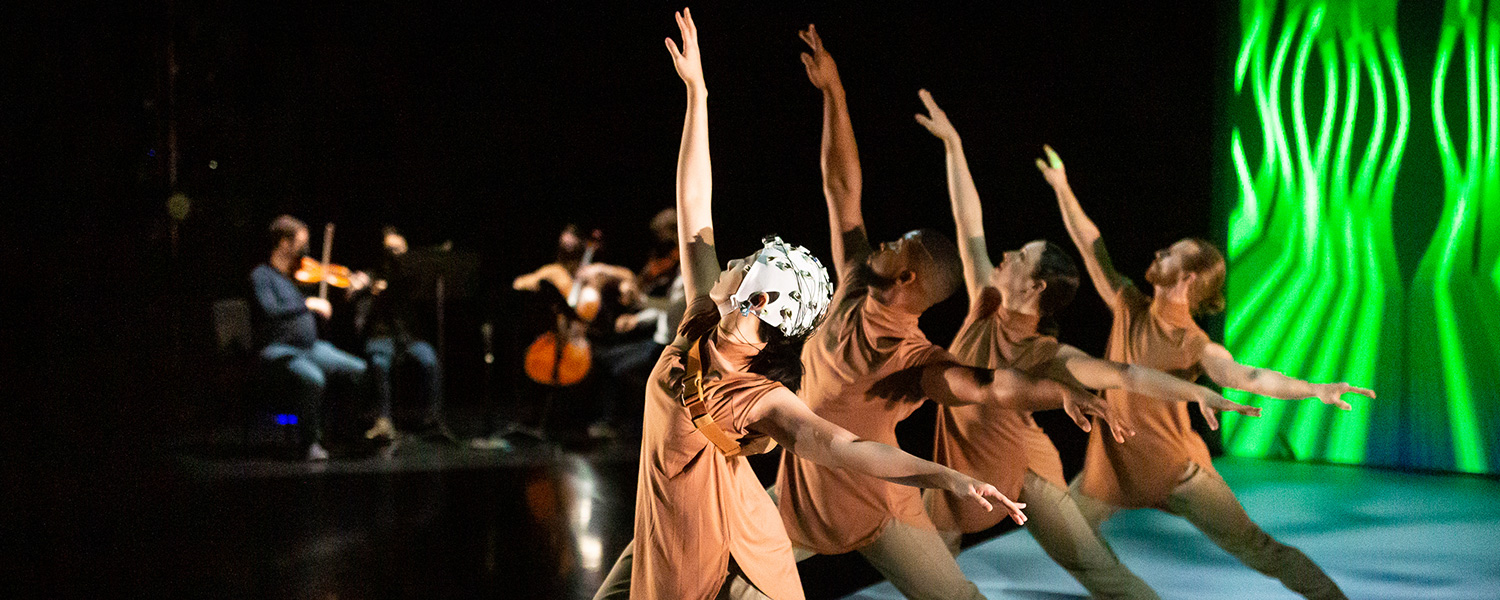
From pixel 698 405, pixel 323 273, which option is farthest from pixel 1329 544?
pixel 323 273

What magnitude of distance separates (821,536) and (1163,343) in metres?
1.53

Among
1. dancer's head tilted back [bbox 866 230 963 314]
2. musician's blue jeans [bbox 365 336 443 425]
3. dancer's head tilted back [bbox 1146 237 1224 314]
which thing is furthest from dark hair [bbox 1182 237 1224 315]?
musician's blue jeans [bbox 365 336 443 425]

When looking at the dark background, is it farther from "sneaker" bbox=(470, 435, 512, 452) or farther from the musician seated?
"sneaker" bbox=(470, 435, 512, 452)

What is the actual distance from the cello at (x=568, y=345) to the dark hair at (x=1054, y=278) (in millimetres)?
3489

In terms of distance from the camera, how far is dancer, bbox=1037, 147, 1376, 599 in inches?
133

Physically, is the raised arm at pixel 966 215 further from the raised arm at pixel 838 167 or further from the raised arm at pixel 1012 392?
the raised arm at pixel 1012 392

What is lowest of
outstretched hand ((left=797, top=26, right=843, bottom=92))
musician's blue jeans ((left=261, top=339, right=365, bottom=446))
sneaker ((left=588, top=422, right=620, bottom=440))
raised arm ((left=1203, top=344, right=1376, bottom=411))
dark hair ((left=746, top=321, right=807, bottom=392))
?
sneaker ((left=588, top=422, right=620, bottom=440))

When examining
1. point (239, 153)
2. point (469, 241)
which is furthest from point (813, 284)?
point (469, 241)

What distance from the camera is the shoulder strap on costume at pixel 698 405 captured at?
2020 mm

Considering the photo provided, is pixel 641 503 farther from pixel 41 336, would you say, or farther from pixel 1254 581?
pixel 41 336

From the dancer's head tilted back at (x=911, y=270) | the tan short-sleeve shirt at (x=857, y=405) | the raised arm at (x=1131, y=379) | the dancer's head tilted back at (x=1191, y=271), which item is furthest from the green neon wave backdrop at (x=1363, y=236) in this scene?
the tan short-sleeve shirt at (x=857, y=405)

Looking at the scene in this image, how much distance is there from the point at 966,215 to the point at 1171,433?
0.98 m

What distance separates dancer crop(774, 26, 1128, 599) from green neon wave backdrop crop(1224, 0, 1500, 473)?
470cm

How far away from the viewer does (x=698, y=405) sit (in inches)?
79.6
